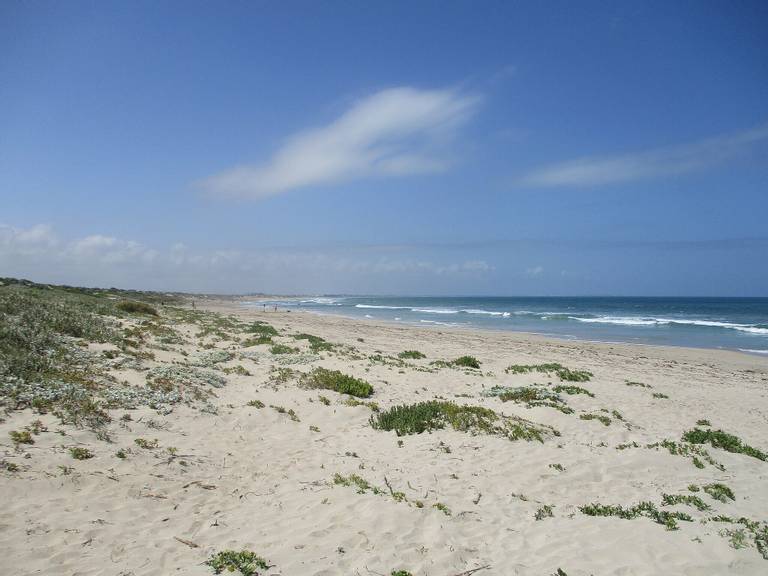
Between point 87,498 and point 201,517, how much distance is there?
170 centimetres

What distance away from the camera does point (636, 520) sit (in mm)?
6582

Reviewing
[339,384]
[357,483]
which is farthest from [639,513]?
[339,384]

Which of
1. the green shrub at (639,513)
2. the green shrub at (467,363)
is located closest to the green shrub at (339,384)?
the green shrub at (467,363)

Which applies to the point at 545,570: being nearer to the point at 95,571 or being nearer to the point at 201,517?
the point at 201,517

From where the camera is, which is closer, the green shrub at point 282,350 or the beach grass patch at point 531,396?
the beach grass patch at point 531,396

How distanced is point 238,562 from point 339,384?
30.1ft

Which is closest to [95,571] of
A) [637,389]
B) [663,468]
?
[663,468]

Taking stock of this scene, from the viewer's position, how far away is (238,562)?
517 cm

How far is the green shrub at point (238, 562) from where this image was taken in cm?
505

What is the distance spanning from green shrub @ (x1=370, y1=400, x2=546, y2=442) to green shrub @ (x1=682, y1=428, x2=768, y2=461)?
3576mm

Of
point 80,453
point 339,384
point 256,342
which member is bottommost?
point 339,384

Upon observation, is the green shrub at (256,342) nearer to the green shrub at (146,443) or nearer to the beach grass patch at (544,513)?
the green shrub at (146,443)

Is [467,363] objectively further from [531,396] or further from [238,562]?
[238,562]

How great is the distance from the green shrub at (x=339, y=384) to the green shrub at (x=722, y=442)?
8.78 m
